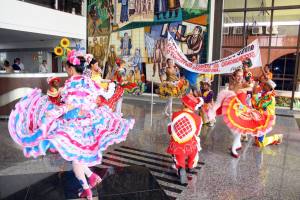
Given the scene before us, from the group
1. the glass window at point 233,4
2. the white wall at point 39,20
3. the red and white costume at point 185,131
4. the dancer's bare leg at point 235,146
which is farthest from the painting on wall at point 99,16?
the red and white costume at point 185,131

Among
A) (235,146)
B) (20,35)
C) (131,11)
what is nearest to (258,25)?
(131,11)

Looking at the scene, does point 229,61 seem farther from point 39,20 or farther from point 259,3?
point 39,20

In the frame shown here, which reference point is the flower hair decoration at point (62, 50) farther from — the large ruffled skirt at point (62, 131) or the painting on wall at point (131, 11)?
the painting on wall at point (131, 11)

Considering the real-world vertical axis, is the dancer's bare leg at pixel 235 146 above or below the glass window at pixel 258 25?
below

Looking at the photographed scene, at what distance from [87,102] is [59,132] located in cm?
36

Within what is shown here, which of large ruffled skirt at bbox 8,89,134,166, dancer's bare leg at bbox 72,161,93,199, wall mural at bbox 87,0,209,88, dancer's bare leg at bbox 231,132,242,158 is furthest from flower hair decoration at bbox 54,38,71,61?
wall mural at bbox 87,0,209,88

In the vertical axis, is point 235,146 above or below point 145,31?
below

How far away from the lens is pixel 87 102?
98.7 inches

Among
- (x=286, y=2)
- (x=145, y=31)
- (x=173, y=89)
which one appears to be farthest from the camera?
(x=145, y=31)

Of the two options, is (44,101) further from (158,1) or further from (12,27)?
(158,1)

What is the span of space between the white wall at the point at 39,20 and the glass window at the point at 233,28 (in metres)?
5.16

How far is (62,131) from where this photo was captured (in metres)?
2.42

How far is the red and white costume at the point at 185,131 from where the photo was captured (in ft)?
10.2

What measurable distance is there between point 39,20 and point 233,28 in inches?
241
